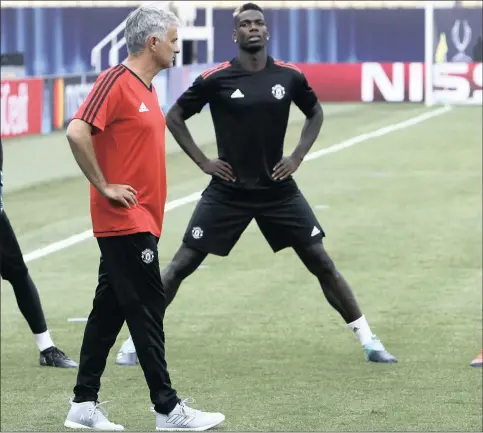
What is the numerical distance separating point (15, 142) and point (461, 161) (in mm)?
8748

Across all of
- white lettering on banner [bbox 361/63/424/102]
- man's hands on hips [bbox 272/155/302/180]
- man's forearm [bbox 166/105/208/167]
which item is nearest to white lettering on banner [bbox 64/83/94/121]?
white lettering on banner [bbox 361/63/424/102]

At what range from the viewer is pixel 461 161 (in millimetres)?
24281

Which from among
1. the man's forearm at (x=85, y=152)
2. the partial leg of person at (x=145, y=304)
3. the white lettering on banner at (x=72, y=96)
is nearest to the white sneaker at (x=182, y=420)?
the partial leg of person at (x=145, y=304)

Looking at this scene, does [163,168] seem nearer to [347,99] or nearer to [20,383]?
[20,383]

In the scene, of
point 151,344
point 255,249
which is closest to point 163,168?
point 151,344

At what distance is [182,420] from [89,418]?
1.61 feet

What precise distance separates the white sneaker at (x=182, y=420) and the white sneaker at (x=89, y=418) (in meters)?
0.29

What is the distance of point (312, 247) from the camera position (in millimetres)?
9258

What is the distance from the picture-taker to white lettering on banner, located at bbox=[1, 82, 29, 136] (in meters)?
27.5

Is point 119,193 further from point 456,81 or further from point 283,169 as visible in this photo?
point 456,81

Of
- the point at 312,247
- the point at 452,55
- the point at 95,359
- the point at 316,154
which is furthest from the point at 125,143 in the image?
the point at 452,55

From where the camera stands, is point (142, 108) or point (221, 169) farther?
point (221, 169)

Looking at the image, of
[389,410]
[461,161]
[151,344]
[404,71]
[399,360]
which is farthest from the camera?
[404,71]

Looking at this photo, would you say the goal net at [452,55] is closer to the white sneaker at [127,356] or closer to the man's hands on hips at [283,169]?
the man's hands on hips at [283,169]
